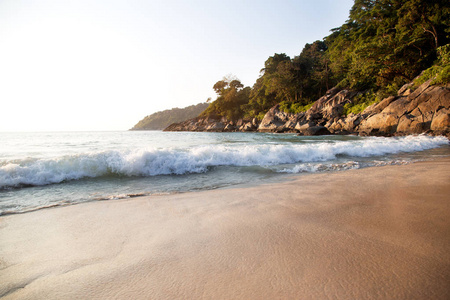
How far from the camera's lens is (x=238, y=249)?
63.6 inches

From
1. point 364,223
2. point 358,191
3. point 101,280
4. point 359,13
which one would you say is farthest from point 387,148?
point 359,13

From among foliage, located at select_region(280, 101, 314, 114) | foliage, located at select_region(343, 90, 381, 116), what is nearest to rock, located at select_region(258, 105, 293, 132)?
foliage, located at select_region(280, 101, 314, 114)

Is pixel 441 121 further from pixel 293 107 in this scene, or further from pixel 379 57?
pixel 293 107

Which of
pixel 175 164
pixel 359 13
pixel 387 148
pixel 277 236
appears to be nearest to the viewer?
pixel 277 236

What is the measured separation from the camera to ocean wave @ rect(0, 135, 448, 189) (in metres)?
4.81

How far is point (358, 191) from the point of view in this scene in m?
3.20

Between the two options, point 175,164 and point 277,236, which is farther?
point 175,164

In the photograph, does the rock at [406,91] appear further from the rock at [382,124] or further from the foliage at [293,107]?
A: the foliage at [293,107]

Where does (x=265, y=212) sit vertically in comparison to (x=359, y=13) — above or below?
below

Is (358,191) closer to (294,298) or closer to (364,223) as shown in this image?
(364,223)

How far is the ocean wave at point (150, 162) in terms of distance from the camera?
189 inches

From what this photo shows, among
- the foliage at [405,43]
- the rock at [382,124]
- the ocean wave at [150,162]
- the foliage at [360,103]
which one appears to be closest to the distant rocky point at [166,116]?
the foliage at [360,103]

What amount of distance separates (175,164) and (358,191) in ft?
14.7

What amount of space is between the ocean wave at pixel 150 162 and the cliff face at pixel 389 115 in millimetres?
11315
